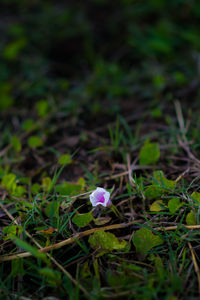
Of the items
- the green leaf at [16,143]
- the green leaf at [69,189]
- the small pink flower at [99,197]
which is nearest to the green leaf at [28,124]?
the green leaf at [16,143]

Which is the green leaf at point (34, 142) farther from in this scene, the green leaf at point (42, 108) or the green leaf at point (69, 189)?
the green leaf at point (69, 189)

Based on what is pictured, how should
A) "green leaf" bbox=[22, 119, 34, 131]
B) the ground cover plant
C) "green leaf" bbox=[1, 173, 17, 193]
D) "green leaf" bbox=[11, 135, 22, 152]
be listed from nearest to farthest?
the ground cover plant, "green leaf" bbox=[1, 173, 17, 193], "green leaf" bbox=[11, 135, 22, 152], "green leaf" bbox=[22, 119, 34, 131]

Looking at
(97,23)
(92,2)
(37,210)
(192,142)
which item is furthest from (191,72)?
(37,210)

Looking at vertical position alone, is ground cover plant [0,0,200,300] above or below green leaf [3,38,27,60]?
below

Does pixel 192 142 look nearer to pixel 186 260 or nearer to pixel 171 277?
pixel 186 260

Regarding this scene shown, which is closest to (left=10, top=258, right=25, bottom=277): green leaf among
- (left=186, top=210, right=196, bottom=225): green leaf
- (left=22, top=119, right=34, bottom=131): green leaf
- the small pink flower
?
the small pink flower

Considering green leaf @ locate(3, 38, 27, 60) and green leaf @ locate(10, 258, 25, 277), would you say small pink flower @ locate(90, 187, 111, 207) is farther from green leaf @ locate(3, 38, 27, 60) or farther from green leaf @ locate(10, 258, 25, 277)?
green leaf @ locate(3, 38, 27, 60)

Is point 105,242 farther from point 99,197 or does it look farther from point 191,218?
point 191,218

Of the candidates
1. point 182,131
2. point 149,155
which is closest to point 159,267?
point 149,155

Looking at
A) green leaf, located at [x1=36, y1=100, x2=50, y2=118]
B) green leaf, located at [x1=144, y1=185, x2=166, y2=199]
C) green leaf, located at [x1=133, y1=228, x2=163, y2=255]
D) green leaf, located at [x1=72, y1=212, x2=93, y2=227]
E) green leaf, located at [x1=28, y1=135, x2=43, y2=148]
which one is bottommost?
green leaf, located at [x1=133, y1=228, x2=163, y2=255]
